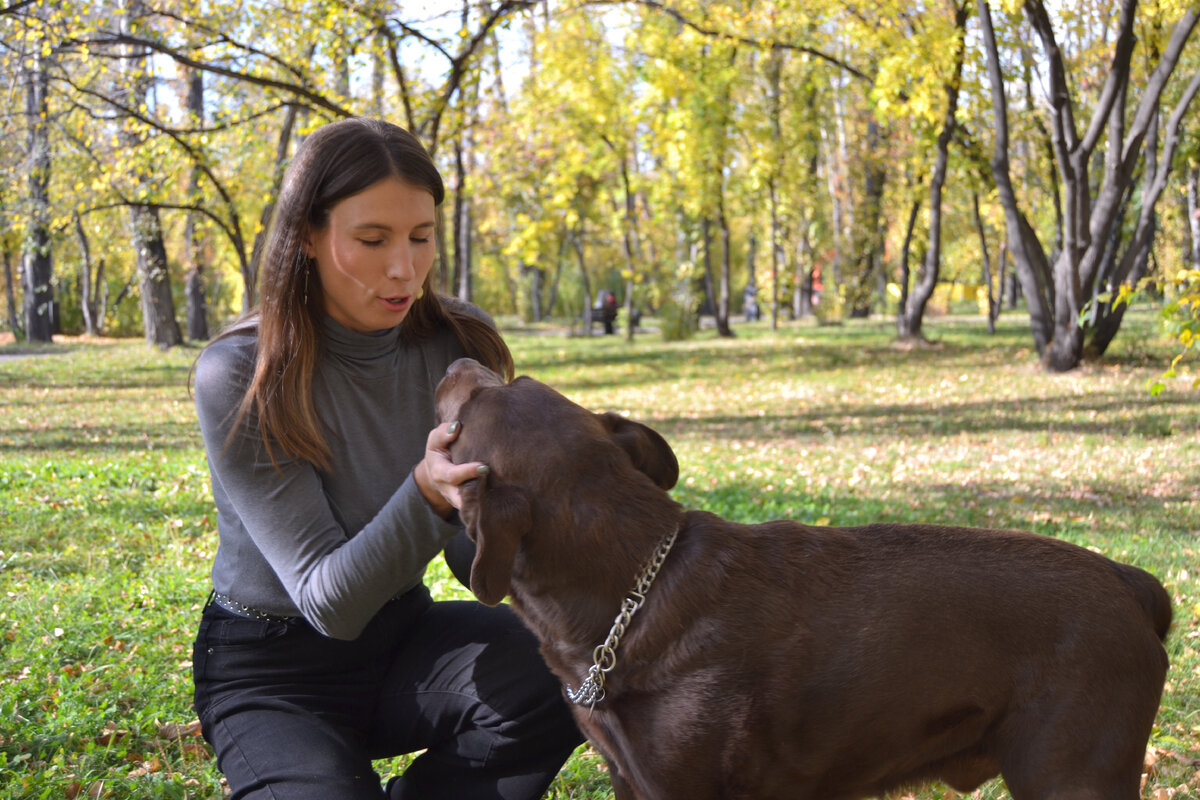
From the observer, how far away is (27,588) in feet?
20.0

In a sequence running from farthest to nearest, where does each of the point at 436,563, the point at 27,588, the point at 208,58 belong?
the point at 208,58
the point at 436,563
the point at 27,588

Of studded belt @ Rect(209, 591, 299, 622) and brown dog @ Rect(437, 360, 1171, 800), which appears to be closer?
brown dog @ Rect(437, 360, 1171, 800)

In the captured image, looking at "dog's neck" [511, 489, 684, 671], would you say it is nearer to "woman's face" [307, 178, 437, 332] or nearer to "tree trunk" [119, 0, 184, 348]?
"woman's face" [307, 178, 437, 332]

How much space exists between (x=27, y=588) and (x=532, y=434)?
4.88 meters

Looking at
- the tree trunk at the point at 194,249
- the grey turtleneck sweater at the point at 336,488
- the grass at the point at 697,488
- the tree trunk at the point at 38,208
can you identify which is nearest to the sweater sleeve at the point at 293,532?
the grey turtleneck sweater at the point at 336,488

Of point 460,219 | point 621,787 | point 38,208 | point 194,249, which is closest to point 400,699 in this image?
point 621,787

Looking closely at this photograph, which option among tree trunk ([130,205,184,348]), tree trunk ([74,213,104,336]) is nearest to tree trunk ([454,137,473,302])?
tree trunk ([130,205,184,348])

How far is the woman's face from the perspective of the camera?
3.00 meters

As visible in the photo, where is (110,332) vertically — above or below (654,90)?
below

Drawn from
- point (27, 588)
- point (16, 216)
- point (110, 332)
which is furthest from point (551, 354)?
point (110, 332)

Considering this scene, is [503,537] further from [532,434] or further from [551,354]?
[551,354]

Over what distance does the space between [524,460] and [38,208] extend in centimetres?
1751

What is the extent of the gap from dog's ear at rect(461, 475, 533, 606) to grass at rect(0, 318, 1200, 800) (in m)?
1.74

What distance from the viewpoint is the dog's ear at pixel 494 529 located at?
2420 mm
